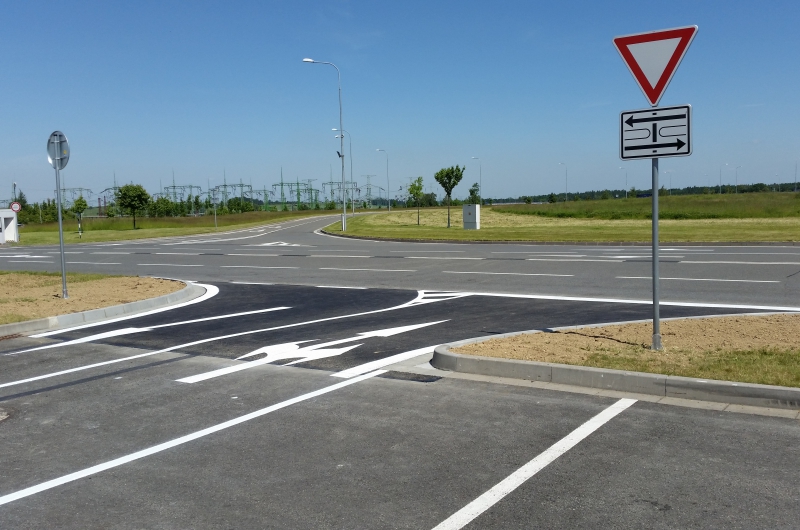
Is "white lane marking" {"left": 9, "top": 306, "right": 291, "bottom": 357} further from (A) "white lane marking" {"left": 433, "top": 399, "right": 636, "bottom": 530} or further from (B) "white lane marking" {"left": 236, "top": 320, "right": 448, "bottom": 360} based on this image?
(A) "white lane marking" {"left": 433, "top": 399, "right": 636, "bottom": 530}

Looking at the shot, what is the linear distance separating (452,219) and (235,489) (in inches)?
2505

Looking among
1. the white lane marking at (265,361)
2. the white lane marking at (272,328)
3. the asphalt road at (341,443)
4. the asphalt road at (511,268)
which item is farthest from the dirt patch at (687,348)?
the asphalt road at (511,268)

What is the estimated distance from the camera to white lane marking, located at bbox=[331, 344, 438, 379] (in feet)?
25.4

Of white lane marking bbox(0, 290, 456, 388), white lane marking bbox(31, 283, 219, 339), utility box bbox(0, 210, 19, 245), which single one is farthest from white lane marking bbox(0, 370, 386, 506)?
utility box bbox(0, 210, 19, 245)

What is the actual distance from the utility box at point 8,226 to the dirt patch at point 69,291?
3198 centimetres

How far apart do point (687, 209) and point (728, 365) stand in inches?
2508

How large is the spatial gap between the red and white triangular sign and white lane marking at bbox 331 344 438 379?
155 inches

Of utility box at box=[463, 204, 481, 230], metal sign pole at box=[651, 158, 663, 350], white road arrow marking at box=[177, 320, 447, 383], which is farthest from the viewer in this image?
utility box at box=[463, 204, 481, 230]

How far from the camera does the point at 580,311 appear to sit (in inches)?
469

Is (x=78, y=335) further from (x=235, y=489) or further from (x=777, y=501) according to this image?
(x=777, y=501)

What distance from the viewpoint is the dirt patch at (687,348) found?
6.75 meters

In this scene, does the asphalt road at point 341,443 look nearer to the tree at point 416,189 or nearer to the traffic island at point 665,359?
the traffic island at point 665,359

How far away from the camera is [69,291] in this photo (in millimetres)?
15250

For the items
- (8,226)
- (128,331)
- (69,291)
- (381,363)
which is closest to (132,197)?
(8,226)
